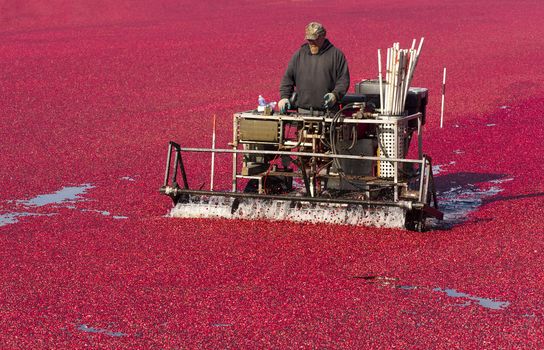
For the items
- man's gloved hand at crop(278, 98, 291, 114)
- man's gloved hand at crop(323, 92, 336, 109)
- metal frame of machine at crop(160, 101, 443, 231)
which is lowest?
metal frame of machine at crop(160, 101, 443, 231)

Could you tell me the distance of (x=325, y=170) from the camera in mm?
14406

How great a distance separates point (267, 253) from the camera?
12.1 meters

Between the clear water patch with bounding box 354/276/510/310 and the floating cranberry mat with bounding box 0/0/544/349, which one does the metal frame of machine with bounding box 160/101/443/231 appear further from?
the clear water patch with bounding box 354/276/510/310

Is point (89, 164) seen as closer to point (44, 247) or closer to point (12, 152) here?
point (12, 152)

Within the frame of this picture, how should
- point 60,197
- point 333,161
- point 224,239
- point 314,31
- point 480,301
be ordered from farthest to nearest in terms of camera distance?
point 60,197 → point 314,31 → point 333,161 → point 224,239 → point 480,301

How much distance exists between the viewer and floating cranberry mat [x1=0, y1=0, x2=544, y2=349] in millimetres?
9383

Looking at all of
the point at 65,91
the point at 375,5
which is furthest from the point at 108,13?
the point at 65,91

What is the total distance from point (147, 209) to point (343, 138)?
2879 mm

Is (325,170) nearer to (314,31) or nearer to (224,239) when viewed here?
(314,31)

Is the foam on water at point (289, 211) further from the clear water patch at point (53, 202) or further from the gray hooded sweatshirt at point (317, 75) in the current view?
the gray hooded sweatshirt at point (317, 75)

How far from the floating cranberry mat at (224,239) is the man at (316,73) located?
6.10 feet

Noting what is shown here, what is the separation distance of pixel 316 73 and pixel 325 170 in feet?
4.08

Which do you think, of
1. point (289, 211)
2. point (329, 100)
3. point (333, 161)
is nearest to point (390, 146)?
point (333, 161)

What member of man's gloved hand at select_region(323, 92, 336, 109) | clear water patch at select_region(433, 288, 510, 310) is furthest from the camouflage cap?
clear water patch at select_region(433, 288, 510, 310)
